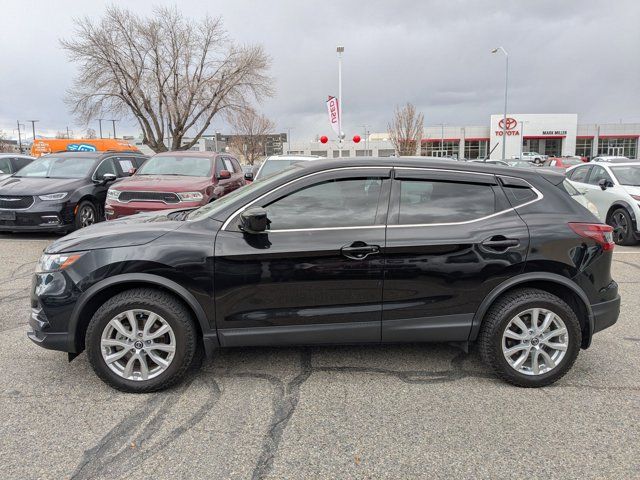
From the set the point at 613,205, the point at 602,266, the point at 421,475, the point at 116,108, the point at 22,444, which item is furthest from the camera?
the point at 116,108

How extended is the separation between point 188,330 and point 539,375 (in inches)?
99.7

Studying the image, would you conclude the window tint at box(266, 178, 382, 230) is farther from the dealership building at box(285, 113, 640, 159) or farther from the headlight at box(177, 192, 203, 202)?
the dealership building at box(285, 113, 640, 159)

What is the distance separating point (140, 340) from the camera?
10.7 feet

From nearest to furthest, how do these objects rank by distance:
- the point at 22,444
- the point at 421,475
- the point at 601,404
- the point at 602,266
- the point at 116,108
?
the point at 421,475 → the point at 22,444 → the point at 601,404 → the point at 602,266 → the point at 116,108

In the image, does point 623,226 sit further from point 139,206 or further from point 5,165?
point 5,165

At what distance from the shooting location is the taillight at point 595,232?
3.44m

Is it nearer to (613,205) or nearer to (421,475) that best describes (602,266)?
(421,475)

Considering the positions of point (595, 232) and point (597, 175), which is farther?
point (597, 175)

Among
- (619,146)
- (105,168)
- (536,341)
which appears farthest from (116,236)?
(619,146)

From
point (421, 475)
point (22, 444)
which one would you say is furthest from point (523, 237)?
point (22, 444)

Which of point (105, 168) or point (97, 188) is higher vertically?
point (105, 168)

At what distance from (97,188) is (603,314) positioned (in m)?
9.57

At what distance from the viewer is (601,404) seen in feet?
10.5

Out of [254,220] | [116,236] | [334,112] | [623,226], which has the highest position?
[334,112]
